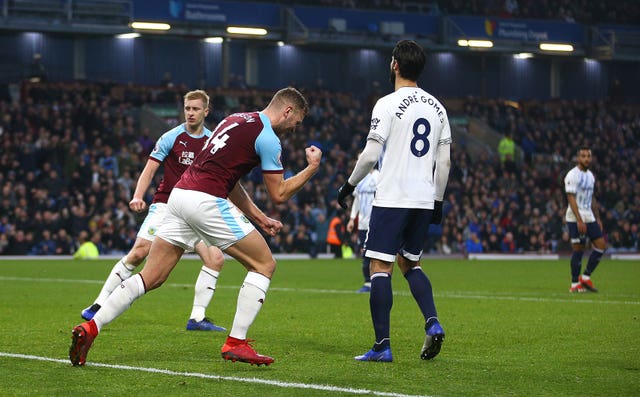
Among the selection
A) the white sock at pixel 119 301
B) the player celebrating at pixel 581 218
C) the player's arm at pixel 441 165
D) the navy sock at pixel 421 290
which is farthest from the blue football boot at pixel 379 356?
the player celebrating at pixel 581 218

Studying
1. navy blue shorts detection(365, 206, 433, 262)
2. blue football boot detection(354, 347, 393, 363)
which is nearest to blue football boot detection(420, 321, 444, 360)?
blue football boot detection(354, 347, 393, 363)

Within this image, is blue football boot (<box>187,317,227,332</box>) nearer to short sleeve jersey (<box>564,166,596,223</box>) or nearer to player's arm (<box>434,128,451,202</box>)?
player's arm (<box>434,128,451,202</box>)

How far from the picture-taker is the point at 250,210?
29.2 feet

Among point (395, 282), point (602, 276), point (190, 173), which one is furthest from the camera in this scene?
point (602, 276)

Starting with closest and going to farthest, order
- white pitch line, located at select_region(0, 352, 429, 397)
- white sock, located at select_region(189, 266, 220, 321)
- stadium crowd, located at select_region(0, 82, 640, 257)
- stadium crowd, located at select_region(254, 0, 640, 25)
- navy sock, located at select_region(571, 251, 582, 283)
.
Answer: white pitch line, located at select_region(0, 352, 429, 397) < white sock, located at select_region(189, 266, 220, 321) < navy sock, located at select_region(571, 251, 582, 283) < stadium crowd, located at select_region(0, 82, 640, 257) < stadium crowd, located at select_region(254, 0, 640, 25)

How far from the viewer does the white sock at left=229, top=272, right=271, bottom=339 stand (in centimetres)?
848

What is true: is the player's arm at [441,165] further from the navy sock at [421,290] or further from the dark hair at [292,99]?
the dark hair at [292,99]

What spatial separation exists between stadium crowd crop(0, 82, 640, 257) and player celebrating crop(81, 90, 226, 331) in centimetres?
1961

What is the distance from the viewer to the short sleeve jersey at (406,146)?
8.85m

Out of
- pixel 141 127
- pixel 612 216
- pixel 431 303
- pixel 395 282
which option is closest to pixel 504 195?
pixel 612 216

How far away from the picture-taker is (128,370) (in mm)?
8094

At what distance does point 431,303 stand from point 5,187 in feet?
79.9

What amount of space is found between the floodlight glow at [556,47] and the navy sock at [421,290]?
145 feet

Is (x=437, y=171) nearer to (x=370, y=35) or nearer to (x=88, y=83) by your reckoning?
(x=88, y=83)
